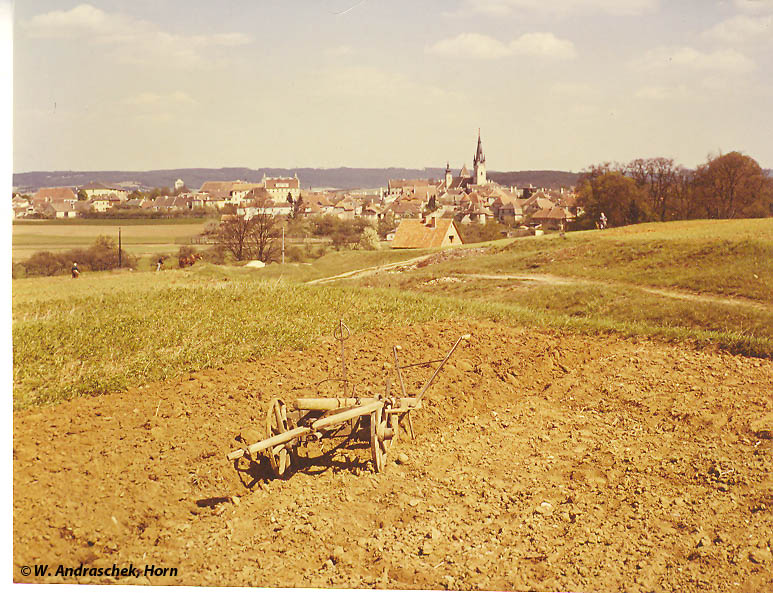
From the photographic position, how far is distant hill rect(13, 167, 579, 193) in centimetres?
469

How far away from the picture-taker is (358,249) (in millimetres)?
5141

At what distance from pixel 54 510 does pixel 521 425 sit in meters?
2.72

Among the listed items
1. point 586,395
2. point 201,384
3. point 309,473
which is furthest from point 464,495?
point 201,384

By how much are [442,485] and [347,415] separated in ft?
2.49

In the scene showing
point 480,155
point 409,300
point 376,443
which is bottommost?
point 376,443

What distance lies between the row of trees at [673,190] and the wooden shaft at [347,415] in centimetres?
A: 237

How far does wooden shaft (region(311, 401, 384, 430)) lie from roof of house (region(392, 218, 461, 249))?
63.9 inches

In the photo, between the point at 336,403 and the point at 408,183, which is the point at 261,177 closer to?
the point at 408,183

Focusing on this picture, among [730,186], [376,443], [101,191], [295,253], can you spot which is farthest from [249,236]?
[730,186]

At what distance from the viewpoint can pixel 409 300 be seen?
509cm

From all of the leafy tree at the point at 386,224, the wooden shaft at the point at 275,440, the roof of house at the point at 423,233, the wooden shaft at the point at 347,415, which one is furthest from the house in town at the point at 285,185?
the wooden shaft at the point at 275,440

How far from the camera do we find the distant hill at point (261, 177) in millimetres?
4687

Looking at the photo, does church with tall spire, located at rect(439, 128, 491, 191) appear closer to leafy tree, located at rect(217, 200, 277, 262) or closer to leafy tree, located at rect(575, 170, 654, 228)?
leafy tree, located at rect(575, 170, 654, 228)

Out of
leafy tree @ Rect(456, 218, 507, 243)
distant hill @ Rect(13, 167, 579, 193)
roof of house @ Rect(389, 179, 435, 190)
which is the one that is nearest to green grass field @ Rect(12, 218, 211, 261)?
distant hill @ Rect(13, 167, 579, 193)
